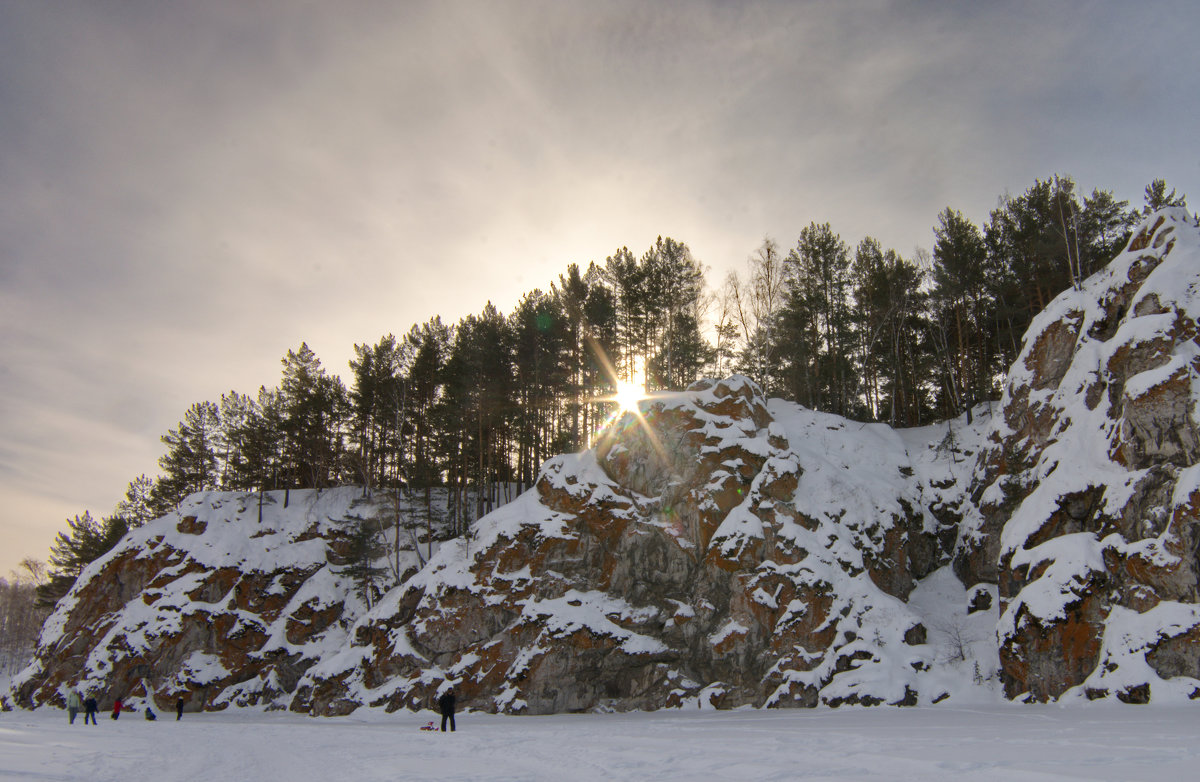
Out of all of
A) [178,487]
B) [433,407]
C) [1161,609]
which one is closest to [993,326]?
[1161,609]

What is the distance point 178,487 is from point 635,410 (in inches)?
1775

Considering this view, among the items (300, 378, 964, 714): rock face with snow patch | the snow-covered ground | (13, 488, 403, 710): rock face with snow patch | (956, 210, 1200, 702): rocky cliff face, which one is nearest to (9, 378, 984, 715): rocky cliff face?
(300, 378, 964, 714): rock face with snow patch

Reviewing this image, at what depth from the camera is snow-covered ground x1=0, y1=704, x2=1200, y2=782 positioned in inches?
370

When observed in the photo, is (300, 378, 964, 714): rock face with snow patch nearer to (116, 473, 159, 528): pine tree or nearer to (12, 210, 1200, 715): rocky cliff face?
(12, 210, 1200, 715): rocky cliff face

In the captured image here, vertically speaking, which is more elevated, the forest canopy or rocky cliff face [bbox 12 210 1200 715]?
the forest canopy

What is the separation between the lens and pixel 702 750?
1232 centimetres

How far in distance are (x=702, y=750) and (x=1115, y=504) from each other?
16.5 m

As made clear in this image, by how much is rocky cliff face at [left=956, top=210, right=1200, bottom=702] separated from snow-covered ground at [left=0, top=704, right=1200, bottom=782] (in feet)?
6.43

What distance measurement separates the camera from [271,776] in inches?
440

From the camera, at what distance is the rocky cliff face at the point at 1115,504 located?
17.1 m

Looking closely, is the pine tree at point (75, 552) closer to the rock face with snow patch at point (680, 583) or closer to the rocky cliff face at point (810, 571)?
the rocky cliff face at point (810, 571)

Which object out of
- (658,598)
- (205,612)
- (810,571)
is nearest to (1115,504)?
(810,571)

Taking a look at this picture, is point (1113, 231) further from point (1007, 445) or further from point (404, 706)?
point (404, 706)

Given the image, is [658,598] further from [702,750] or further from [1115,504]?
[1115,504]
